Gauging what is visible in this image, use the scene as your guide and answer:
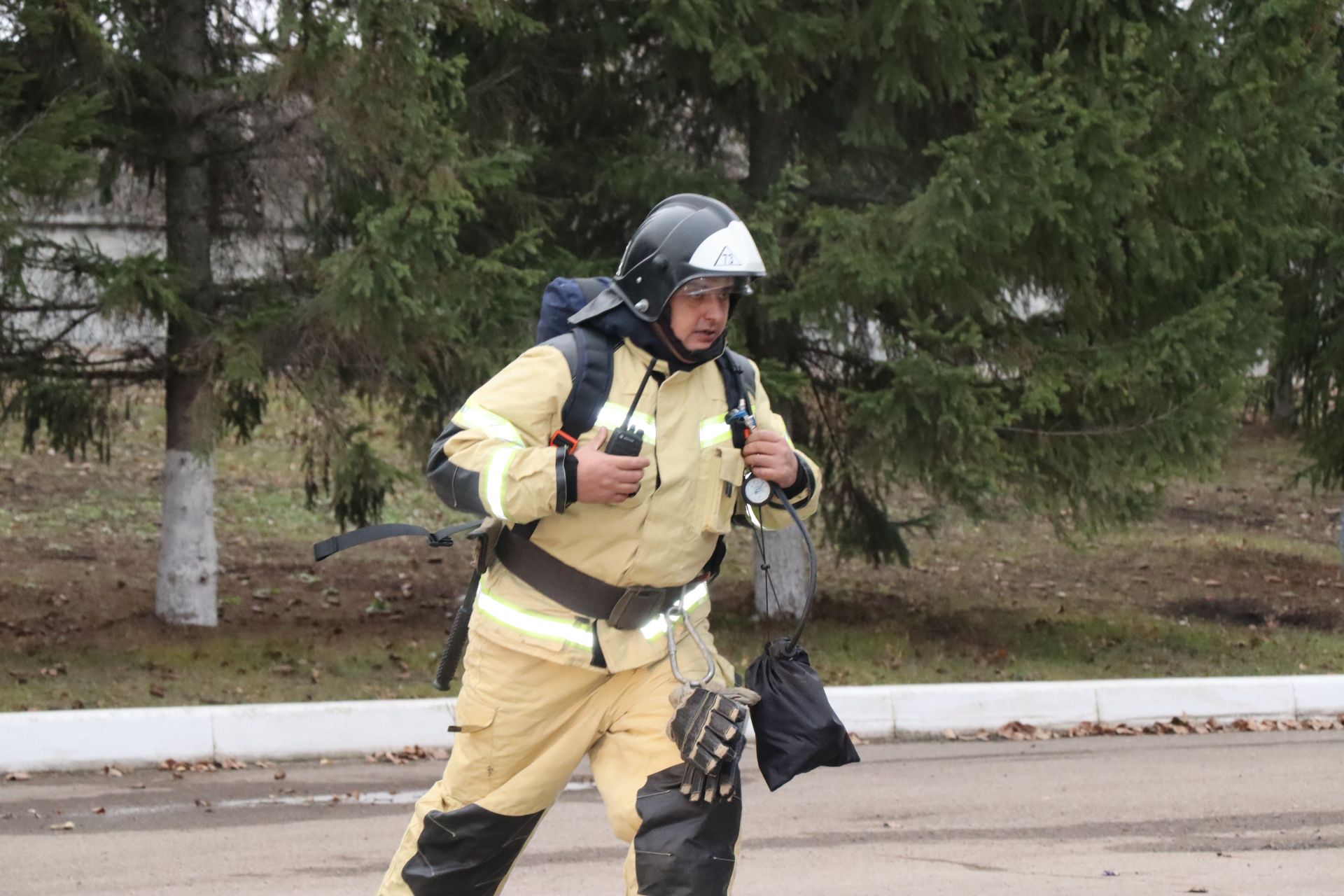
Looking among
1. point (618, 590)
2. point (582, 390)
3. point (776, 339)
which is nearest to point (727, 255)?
point (582, 390)

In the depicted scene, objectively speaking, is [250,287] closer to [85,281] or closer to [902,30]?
[85,281]

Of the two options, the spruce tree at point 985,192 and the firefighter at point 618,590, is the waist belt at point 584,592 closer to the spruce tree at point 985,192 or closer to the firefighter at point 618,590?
the firefighter at point 618,590

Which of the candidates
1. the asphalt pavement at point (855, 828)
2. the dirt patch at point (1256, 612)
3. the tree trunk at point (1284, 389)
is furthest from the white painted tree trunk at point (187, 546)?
the tree trunk at point (1284, 389)

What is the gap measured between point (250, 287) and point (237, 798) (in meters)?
4.13

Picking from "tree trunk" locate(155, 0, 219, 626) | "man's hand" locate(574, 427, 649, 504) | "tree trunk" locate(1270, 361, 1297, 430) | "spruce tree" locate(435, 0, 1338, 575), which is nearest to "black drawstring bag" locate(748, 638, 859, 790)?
"man's hand" locate(574, 427, 649, 504)

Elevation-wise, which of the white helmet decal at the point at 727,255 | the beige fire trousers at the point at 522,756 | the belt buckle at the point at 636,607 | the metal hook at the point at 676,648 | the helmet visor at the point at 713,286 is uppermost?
the white helmet decal at the point at 727,255

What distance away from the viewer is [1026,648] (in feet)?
35.8

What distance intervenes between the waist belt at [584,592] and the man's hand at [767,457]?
0.36 meters

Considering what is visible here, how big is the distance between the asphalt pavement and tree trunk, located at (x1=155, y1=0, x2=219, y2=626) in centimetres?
359

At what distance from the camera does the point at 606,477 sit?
11.2 ft

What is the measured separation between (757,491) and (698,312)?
443 mm

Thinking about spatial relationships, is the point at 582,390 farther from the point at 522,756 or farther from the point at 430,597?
the point at 430,597

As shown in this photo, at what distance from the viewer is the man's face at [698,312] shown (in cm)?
367

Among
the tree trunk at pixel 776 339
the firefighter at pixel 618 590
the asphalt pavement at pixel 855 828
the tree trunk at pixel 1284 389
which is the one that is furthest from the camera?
the tree trunk at pixel 1284 389
